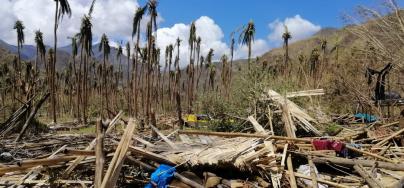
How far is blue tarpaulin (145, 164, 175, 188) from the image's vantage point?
8125 mm

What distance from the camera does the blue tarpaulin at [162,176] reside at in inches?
320

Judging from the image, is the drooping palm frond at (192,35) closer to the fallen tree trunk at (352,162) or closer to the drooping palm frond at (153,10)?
the drooping palm frond at (153,10)

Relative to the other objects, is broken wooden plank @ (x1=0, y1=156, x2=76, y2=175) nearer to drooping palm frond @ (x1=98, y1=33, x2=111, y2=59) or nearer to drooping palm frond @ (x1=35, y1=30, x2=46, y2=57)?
drooping palm frond @ (x1=35, y1=30, x2=46, y2=57)

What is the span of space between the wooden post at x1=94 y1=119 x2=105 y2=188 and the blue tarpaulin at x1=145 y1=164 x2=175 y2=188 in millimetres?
3317

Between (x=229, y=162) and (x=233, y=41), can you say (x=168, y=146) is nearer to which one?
(x=229, y=162)

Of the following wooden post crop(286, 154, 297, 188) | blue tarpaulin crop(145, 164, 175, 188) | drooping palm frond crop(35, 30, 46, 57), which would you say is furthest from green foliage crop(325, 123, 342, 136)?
drooping palm frond crop(35, 30, 46, 57)

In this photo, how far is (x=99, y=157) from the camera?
4.73 metres

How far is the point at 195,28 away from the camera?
160ft

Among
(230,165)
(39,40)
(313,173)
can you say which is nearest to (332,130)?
(313,173)

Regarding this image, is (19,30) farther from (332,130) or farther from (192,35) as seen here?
(332,130)

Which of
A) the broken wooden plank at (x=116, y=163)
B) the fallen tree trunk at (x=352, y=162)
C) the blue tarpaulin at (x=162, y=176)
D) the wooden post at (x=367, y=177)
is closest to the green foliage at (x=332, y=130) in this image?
the fallen tree trunk at (x=352, y=162)

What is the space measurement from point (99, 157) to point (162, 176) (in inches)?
140

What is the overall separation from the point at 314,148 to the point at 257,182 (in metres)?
2.09

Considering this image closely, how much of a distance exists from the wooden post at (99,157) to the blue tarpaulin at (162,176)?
10.9ft
